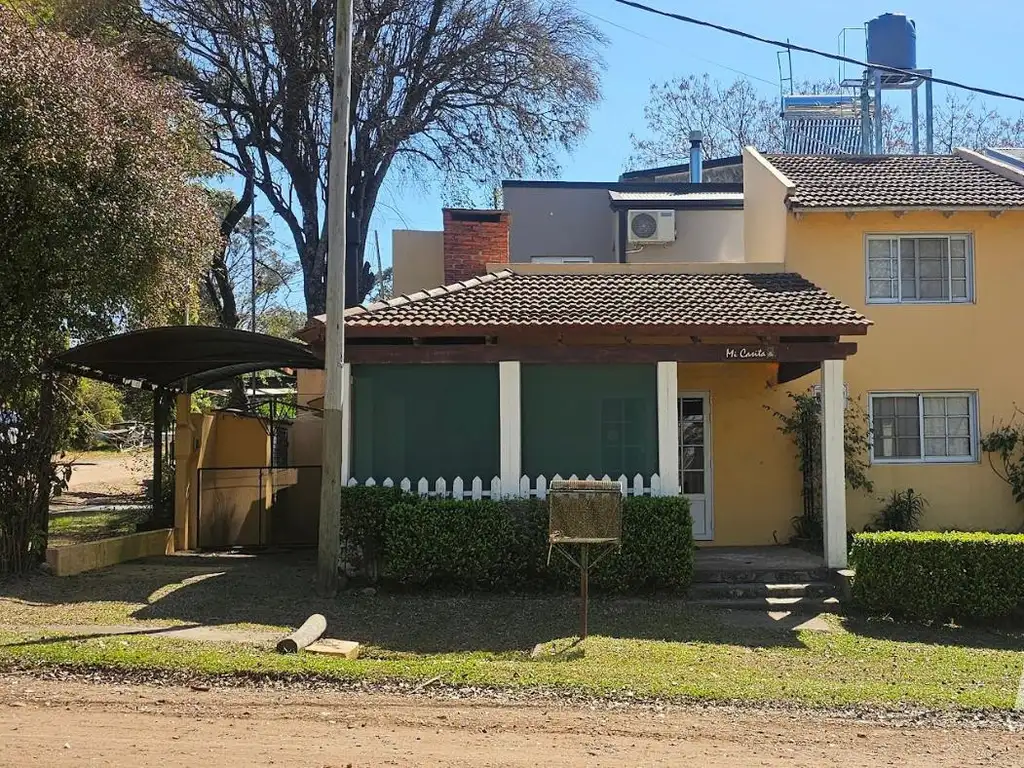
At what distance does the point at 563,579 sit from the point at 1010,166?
35.8 ft

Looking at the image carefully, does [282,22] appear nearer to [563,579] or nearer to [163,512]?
[163,512]

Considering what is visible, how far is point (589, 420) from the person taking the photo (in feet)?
37.2

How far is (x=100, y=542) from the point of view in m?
12.0

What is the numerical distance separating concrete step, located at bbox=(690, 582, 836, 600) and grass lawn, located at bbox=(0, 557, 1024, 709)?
542 millimetres

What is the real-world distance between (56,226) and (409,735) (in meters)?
7.69

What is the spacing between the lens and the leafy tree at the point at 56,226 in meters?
10.5

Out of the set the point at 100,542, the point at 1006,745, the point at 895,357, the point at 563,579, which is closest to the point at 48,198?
the point at 100,542

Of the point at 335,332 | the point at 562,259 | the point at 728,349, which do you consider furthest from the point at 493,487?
the point at 562,259

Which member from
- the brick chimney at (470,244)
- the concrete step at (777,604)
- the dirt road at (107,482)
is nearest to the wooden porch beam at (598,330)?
the concrete step at (777,604)

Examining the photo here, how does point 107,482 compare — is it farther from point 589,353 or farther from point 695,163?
point 589,353

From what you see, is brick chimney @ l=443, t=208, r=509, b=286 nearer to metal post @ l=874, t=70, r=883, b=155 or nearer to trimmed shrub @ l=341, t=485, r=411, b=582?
trimmed shrub @ l=341, t=485, r=411, b=582

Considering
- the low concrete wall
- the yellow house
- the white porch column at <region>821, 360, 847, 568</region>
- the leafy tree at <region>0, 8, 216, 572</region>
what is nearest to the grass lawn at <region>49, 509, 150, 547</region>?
the low concrete wall

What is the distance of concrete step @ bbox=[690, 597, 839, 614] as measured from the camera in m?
10.3

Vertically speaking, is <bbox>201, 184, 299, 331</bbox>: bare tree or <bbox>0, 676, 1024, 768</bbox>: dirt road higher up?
<bbox>201, 184, 299, 331</bbox>: bare tree
